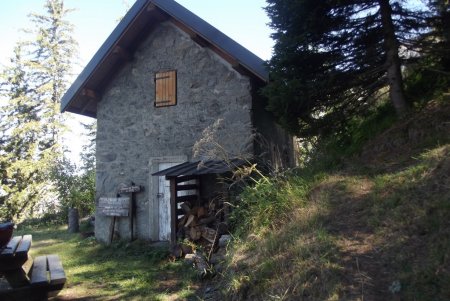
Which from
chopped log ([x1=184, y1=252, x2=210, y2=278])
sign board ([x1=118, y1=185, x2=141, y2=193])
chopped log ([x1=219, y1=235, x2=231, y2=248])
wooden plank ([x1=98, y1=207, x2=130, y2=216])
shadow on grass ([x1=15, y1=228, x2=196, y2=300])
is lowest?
shadow on grass ([x1=15, y1=228, x2=196, y2=300])

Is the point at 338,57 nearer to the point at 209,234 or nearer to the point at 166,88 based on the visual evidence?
the point at 209,234

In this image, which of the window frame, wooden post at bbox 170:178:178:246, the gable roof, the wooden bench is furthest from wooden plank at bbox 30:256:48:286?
the gable roof

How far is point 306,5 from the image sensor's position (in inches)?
232

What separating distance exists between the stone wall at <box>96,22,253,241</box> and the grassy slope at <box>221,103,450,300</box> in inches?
130

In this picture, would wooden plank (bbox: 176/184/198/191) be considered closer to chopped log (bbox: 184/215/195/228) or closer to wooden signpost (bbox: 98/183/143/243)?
chopped log (bbox: 184/215/195/228)

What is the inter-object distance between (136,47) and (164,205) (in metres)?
4.24

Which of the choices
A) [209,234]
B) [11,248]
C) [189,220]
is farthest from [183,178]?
[11,248]

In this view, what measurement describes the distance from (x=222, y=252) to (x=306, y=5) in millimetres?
4076

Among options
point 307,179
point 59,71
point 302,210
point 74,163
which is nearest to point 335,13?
point 307,179

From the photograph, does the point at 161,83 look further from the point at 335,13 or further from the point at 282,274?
the point at 282,274

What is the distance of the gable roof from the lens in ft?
26.7

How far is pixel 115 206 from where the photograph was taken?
31.8ft

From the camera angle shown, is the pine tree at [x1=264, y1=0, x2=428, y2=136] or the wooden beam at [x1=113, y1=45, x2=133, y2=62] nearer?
the pine tree at [x1=264, y1=0, x2=428, y2=136]

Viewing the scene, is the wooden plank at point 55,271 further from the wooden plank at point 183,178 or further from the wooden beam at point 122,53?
the wooden beam at point 122,53
